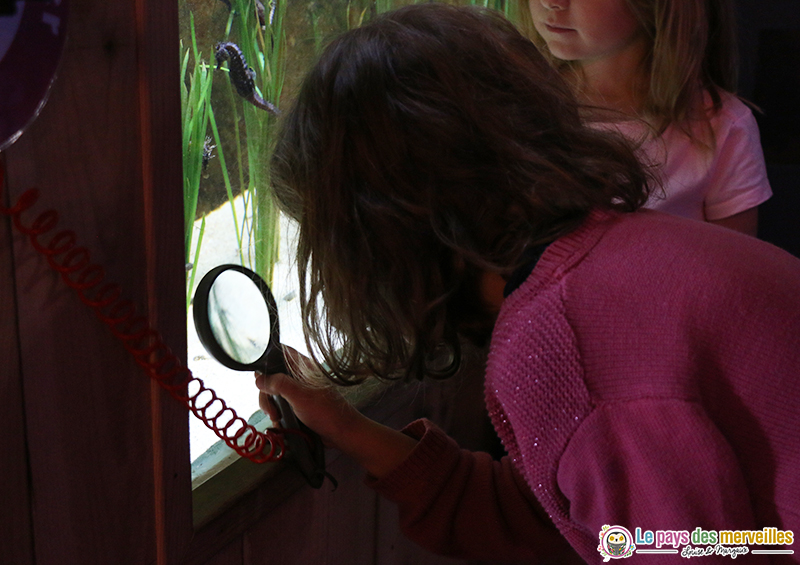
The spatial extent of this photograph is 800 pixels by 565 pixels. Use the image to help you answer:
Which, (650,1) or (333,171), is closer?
Answer: (333,171)

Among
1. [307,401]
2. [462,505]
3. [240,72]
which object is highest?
[240,72]

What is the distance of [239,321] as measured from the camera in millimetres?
1019

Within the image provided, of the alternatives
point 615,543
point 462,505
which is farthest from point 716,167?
point 615,543

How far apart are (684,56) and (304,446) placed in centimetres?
110

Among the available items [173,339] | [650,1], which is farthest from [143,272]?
[650,1]

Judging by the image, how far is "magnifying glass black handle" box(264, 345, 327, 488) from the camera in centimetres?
116

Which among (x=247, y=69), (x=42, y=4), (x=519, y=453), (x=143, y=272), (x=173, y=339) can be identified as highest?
(x=42, y=4)

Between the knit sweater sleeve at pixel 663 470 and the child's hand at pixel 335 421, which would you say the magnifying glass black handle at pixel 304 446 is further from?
the knit sweater sleeve at pixel 663 470

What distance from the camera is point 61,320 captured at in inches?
30.8

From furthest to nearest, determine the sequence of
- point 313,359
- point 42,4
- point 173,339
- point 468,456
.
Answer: point 468,456 → point 313,359 → point 173,339 → point 42,4

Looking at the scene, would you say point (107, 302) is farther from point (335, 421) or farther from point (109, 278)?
point (335, 421)

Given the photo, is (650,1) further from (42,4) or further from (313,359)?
(42,4)

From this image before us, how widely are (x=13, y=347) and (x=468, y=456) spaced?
0.77 meters

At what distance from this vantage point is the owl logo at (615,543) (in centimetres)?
85
